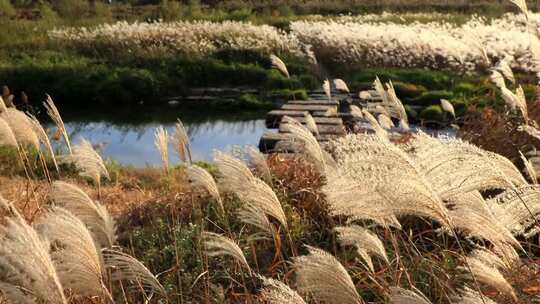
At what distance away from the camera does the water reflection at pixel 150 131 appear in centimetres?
935

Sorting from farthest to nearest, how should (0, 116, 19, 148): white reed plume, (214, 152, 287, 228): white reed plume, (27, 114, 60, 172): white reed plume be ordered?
1. (27, 114, 60, 172): white reed plume
2. (0, 116, 19, 148): white reed plume
3. (214, 152, 287, 228): white reed plume

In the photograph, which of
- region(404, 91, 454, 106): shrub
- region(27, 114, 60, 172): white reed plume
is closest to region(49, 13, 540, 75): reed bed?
region(404, 91, 454, 106): shrub

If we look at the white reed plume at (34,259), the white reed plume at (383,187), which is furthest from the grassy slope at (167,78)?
the white reed plume at (34,259)

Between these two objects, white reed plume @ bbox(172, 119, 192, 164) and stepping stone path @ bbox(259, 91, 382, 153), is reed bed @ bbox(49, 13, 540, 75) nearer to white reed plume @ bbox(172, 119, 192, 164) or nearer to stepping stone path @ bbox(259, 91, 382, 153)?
A: stepping stone path @ bbox(259, 91, 382, 153)

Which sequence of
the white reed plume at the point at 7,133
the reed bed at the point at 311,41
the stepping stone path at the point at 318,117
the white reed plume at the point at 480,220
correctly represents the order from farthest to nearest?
the reed bed at the point at 311,41 < the stepping stone path at the point at 318,117 < the white reed plume at the point at 7,133 < the white reed plume at the point at 480,220

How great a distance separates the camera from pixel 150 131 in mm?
10570

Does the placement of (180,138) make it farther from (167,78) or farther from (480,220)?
(167,78)

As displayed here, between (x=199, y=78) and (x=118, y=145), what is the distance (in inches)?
154

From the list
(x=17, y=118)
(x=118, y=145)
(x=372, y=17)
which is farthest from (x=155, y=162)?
(x=372, y=17)

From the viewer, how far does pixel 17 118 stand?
3.37 meters

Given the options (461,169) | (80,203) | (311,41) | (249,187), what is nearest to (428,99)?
(311,41)

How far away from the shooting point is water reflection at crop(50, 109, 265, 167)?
935 centimetres

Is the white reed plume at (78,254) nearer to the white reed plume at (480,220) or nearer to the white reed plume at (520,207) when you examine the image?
the white reed plume at (480,220)

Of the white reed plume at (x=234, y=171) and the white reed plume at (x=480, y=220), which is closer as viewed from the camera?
the white reed plume at (x=480, y=220)
